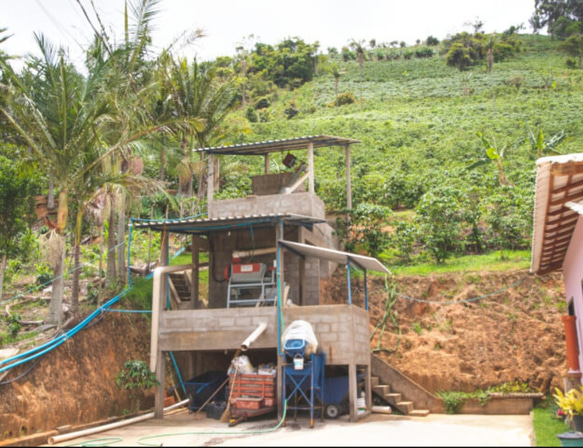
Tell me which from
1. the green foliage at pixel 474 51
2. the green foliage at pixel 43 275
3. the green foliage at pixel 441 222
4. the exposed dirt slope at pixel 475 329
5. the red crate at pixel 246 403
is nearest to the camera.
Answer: the red crate at pixel 246 403

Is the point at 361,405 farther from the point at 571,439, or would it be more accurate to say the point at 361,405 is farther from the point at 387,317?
the point at 571,439

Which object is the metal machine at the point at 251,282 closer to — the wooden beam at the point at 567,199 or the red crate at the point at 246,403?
the red crate at the point at 246,403

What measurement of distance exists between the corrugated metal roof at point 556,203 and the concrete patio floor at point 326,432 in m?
3.20

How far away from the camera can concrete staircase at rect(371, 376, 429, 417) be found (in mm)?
12955

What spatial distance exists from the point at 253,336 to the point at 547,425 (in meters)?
5.35

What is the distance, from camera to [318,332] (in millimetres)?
11781

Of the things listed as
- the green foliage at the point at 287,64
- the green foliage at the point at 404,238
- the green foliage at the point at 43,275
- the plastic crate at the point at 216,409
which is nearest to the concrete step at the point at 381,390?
the plastic crate at the point at 216,409

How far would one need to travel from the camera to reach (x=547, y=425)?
32.5 ft

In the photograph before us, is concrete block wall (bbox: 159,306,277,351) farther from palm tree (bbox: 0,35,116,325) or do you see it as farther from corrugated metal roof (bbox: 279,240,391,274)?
palm tree (bbox: 0,35,116,325)

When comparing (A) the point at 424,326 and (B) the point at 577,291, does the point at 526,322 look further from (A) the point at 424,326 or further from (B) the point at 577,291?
(B) the point at 577,291

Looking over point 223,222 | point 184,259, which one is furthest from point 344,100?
point 223,222

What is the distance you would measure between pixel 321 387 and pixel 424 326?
17.3ft

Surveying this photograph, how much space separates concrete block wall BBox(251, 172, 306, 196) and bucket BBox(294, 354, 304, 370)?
634 cm

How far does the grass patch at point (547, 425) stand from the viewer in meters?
8.22
